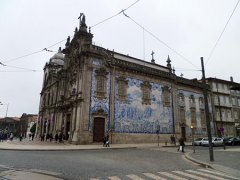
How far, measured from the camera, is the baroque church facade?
26.1 m

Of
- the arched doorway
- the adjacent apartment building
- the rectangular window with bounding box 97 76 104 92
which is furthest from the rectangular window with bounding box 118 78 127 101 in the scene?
the adjacent apartment building

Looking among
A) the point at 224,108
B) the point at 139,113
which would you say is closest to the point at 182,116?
the point at 139,113

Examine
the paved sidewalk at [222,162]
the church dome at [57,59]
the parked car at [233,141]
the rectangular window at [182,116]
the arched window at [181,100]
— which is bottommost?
Result: the paved sidewalk at [222,162]

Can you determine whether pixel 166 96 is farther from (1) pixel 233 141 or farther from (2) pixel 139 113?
(1) pixel 233 141

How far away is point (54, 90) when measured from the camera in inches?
1599

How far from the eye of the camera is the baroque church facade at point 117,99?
2608 cm

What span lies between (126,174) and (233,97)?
4630cm

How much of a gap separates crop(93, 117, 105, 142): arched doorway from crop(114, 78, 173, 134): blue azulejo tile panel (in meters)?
1.82

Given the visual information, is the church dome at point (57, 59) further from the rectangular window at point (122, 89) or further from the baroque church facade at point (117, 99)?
the rectangular window at point (122, 89)

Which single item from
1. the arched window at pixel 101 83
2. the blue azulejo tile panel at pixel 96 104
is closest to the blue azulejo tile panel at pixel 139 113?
the blue azulejo tile panel at pixel 96 104

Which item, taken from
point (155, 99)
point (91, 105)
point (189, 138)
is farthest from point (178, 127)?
point (91, 105)

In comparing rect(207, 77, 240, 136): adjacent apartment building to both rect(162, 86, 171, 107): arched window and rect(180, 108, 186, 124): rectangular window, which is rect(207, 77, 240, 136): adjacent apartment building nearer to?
rect(180, 108, 186, 124): rectangular window

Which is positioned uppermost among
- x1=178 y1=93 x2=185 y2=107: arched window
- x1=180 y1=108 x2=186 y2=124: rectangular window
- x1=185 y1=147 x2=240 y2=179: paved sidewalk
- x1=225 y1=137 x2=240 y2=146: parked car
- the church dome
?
the church dome

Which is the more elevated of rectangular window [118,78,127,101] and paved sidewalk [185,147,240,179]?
rectangular window [118,78,127,101]
